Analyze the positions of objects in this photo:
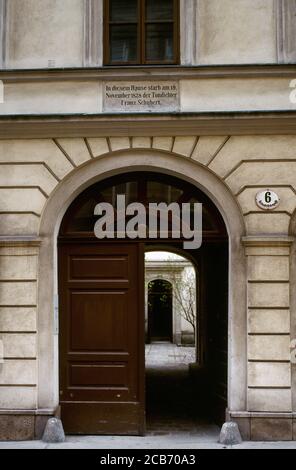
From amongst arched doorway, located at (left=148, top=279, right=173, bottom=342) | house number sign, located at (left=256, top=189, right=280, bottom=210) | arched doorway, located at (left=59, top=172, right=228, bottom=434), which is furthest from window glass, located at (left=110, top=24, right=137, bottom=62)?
arched doorway, located at (left=148, top=279, right=173, bottom=342)

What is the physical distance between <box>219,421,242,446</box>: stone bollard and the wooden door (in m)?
1.34

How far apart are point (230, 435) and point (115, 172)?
4370 millimetres

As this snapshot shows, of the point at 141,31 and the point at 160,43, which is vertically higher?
the point at 141,31

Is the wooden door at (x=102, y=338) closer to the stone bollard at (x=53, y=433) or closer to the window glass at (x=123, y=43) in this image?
Result: the stone bollard at (x=53, y=433)

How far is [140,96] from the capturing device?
364 inches

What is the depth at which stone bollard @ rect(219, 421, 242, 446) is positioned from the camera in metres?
8.55

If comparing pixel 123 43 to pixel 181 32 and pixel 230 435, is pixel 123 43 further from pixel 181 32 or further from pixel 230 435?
pixel 230 435

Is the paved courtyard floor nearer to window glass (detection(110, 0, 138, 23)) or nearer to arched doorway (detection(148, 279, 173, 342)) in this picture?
window glass (detection(110, 0, 138, 23))

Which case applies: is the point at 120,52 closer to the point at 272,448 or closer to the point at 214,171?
the point at 214,171

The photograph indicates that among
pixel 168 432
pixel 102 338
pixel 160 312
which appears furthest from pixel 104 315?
pixel 160 312

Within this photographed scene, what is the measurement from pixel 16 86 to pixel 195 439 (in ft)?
20.3

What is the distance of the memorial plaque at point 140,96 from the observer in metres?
9.19

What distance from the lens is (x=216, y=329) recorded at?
422 inches

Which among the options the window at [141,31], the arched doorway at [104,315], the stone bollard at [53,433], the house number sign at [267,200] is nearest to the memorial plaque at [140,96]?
the window at [141,31]
